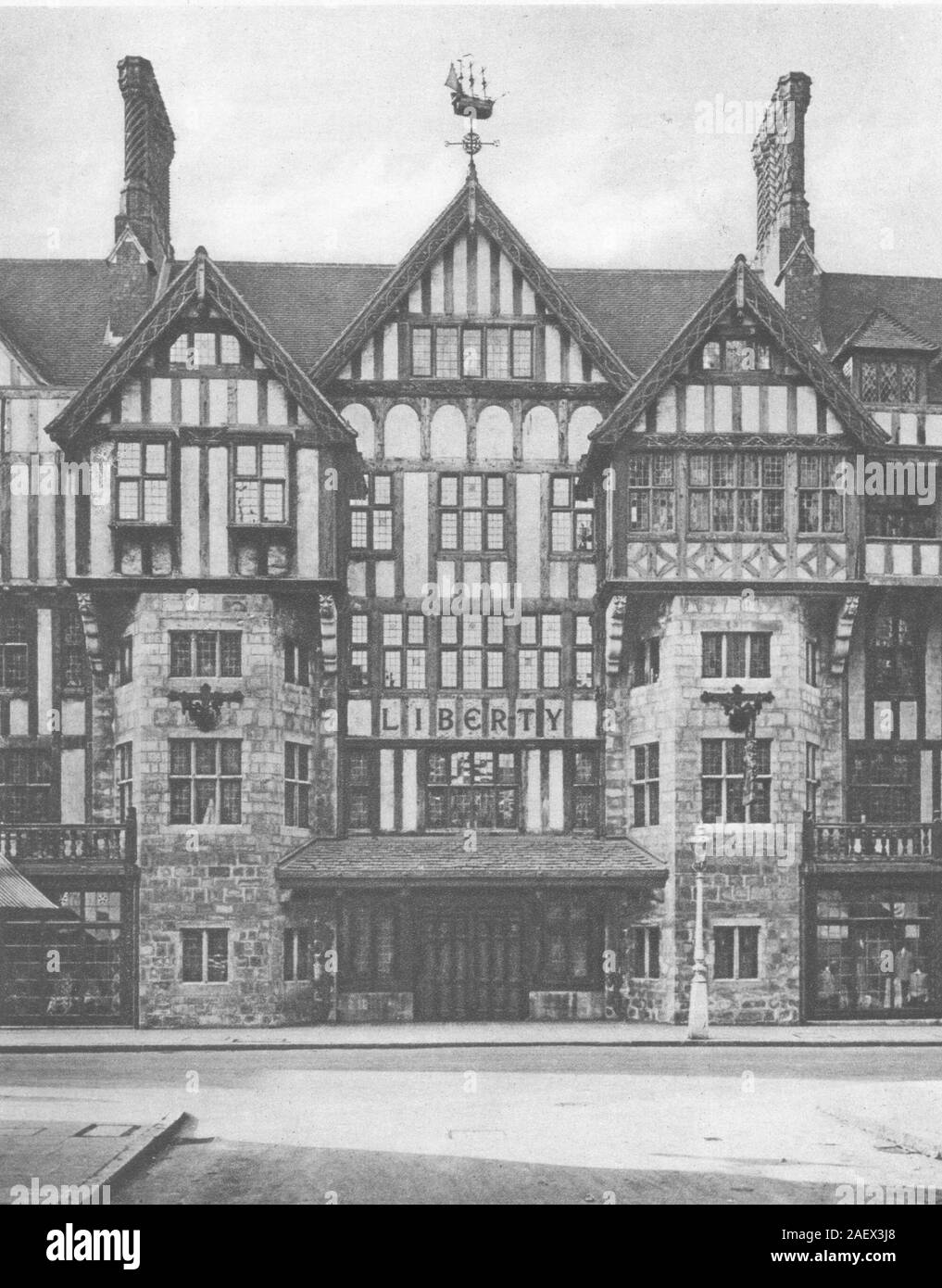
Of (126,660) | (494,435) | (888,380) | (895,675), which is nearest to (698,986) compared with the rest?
(895,675)

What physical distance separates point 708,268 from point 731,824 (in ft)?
34.7

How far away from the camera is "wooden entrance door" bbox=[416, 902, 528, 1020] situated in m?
28.4

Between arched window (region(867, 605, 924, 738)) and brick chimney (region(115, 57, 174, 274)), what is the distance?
1383 centimetres

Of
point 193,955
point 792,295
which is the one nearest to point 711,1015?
point 193,955

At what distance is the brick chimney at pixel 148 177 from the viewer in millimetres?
29188

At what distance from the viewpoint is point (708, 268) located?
3219cm

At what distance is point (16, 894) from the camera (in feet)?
66.1

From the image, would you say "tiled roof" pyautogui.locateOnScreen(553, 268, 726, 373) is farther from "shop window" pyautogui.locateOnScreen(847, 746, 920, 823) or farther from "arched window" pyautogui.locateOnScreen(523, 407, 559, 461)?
"shop window" pyautogui.locateOnScreen(847, 746, 920, 823)

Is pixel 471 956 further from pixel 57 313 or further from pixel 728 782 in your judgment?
pixel 57 313

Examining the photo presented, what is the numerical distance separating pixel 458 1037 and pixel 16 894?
7.45m

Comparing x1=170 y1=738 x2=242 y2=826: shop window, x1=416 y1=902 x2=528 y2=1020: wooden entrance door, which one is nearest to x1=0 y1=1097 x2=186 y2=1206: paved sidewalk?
x1=170 y1=738 x2=242 y2=826: shop window

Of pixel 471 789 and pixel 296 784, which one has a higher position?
pixel 296 784

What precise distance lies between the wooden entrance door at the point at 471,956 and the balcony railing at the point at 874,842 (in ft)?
16.3

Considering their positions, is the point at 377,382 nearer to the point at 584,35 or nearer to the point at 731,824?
the point at 731,824
